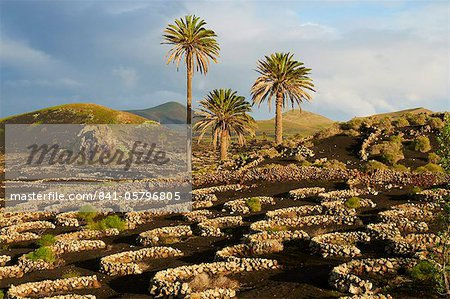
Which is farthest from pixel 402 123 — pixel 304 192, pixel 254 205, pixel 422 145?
pixel 254 205

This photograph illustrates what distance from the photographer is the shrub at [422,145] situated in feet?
167

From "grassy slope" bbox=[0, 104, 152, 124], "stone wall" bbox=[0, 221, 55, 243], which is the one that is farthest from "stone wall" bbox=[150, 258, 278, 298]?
"grassy slope" bbox=[0, 104, 152, 124]

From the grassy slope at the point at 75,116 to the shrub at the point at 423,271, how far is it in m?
109

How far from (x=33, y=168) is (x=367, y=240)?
67609 millimetres

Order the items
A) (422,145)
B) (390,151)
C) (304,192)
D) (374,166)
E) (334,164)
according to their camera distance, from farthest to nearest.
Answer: (422,145), (390,151), (334,164), (374,166), (304,192)

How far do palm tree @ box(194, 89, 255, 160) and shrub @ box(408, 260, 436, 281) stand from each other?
40318 mm

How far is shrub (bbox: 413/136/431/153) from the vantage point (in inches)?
2005

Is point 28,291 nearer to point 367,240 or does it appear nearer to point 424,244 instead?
point 367,240

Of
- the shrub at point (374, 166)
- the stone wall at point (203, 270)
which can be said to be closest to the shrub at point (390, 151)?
the shrub at point (374, 166)

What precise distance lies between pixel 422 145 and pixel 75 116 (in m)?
101

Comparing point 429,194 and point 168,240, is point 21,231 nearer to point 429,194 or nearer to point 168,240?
point 168,240

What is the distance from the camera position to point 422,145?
51.1m

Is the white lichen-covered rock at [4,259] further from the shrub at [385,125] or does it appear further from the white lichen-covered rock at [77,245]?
the shrub at [385,125]

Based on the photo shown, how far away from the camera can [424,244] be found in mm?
20406
